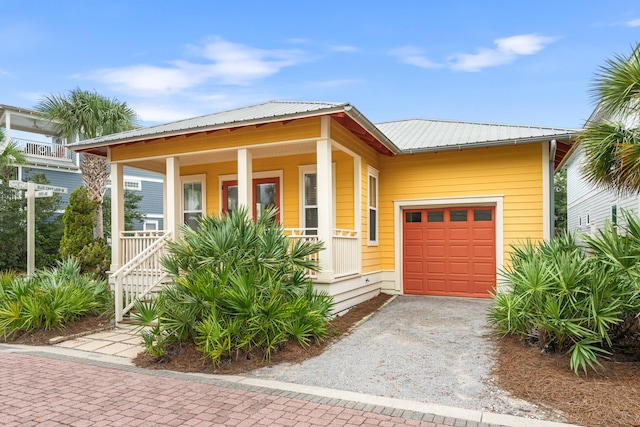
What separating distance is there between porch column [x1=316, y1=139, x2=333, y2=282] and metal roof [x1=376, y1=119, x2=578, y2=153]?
2.89 metres

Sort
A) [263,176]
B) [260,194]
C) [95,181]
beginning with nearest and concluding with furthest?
[263,176], [260,194], [95,181]

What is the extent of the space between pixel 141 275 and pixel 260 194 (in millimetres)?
3812

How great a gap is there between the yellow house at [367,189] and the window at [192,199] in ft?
0.83

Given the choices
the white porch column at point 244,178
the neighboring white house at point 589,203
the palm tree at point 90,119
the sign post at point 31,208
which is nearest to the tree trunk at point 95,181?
Result: the palm tree at point 90,119

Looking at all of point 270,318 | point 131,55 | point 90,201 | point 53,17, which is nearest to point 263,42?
point 131,55

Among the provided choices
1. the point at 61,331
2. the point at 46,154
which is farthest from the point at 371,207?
the point at 46,154

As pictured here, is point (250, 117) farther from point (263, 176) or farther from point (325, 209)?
point (263, 176)

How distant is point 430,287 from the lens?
10.2m

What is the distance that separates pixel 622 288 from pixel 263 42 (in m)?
12.5

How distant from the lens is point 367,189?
31.1 feet

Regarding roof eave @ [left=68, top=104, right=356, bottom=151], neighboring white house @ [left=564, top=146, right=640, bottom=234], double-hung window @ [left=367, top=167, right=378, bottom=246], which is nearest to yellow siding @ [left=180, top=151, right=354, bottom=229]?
double-hung window @ [left=367, top=167, right=378, bottom=246]

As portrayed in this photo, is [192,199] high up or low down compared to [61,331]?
up

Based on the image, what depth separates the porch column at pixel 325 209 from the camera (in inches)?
296

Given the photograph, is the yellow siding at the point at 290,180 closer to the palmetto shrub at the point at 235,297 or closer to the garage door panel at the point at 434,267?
the garage door panel at the point at 434,267
